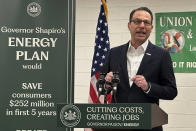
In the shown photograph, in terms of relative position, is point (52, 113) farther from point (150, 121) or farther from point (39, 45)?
point (150, 121)

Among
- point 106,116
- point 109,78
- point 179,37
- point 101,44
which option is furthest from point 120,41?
point 106,116

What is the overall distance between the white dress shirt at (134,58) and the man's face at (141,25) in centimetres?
6

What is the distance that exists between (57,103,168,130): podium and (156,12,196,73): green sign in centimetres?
269

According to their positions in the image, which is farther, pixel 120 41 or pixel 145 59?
pixel 120 41

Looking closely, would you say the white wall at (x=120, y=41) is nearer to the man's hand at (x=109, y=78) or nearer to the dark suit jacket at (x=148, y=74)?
the dark suit jacket at (x=148, y=74)

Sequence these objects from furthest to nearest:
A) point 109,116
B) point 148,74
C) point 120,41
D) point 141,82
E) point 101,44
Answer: point 120,41, point 101,44, point 148,74, point 141,82, point 109,116

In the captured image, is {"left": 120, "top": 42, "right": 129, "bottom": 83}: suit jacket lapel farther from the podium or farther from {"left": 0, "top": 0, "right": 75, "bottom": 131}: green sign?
{"left": 0, "top": 0, "right": 75, "bottom": 131}: green sign

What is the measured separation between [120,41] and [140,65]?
2.38m

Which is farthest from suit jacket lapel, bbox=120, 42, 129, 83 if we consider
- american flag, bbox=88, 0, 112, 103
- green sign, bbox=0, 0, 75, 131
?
american flag, bbox=88, 0, 112, 103

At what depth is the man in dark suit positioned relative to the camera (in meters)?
2.29

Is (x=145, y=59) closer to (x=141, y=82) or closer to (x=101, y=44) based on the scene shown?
(x=141, y=82)

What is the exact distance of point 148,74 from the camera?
236 cm

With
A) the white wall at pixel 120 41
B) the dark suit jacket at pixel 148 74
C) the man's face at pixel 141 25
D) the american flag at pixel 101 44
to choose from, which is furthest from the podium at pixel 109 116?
the white wall at pixel 120 41

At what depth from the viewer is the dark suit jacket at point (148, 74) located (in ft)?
7.47
